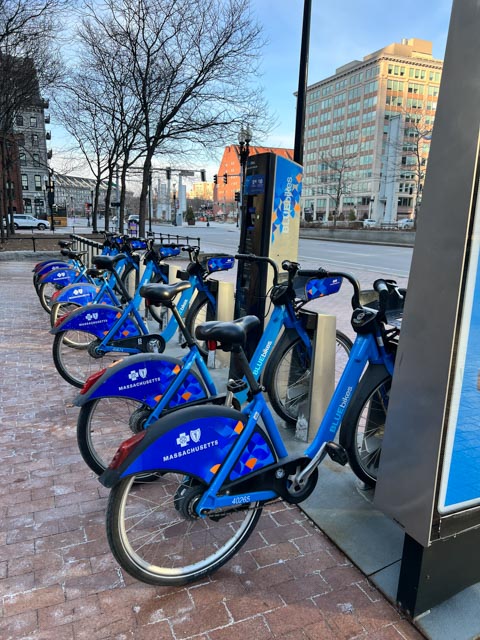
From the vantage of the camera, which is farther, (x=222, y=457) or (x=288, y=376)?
(x=288, y=376)

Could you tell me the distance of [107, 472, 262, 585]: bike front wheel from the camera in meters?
1.98

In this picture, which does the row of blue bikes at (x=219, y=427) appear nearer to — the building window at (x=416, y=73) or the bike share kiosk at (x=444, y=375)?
the bike share kiosk at (x=444, y=375)

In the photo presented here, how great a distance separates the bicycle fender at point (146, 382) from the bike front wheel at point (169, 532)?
53cm

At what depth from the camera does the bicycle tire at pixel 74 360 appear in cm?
453

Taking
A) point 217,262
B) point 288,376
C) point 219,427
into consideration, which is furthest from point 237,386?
point 217,262

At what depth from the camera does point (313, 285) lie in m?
3.32

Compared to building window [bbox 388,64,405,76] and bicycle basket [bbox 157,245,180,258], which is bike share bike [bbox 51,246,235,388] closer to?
bicycle basket [bbox 157,245,180,258]

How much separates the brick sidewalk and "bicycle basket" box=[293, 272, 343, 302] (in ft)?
4.68

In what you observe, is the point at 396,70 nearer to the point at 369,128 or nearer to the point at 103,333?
the point at 369,128

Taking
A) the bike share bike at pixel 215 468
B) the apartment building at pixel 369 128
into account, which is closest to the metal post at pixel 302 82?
the bike share bike at pixel 215 468

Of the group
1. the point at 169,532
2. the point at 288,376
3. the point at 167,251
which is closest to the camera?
the point at 169,532

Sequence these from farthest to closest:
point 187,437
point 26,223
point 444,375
Answer: point 26,223 < point 187,437 < point 444,375

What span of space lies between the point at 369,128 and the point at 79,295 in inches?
3574

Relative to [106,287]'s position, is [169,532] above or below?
below
